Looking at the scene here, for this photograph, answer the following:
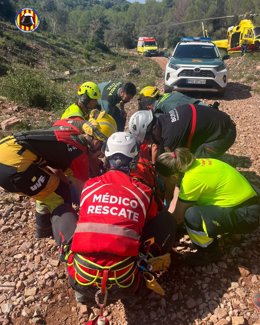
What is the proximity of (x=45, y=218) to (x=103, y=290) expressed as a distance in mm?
1507

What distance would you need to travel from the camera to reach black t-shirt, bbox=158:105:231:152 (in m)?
4.12

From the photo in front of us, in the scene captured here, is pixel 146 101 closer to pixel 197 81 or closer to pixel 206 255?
pixel 206 255

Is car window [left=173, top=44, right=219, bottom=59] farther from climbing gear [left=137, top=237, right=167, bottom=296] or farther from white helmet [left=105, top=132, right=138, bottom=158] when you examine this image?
climbing gear [left=137, top=237, right=167, bottom=296]

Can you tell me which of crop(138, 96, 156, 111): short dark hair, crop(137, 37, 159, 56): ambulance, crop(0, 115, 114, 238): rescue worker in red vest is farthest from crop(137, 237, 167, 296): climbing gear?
crop(137, 37, 159, 56): ambulance

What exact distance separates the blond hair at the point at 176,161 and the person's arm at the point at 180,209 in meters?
0.31

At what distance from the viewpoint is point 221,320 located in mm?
2764

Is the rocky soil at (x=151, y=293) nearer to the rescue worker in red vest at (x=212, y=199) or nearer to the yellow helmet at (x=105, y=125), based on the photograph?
the rescue worker in red vest at (x=212, y=199)

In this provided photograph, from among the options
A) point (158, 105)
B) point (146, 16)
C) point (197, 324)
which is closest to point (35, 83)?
point (158, 105)

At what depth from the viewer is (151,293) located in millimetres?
3135

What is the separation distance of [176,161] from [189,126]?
1.15m

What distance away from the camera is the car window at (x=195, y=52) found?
1083 cm

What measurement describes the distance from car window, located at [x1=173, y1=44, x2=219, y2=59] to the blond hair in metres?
8.33

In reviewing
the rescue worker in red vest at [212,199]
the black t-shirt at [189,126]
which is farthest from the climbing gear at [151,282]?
the black t-shirt at [189,126]

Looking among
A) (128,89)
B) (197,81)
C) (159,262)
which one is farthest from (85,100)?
(197,81)
